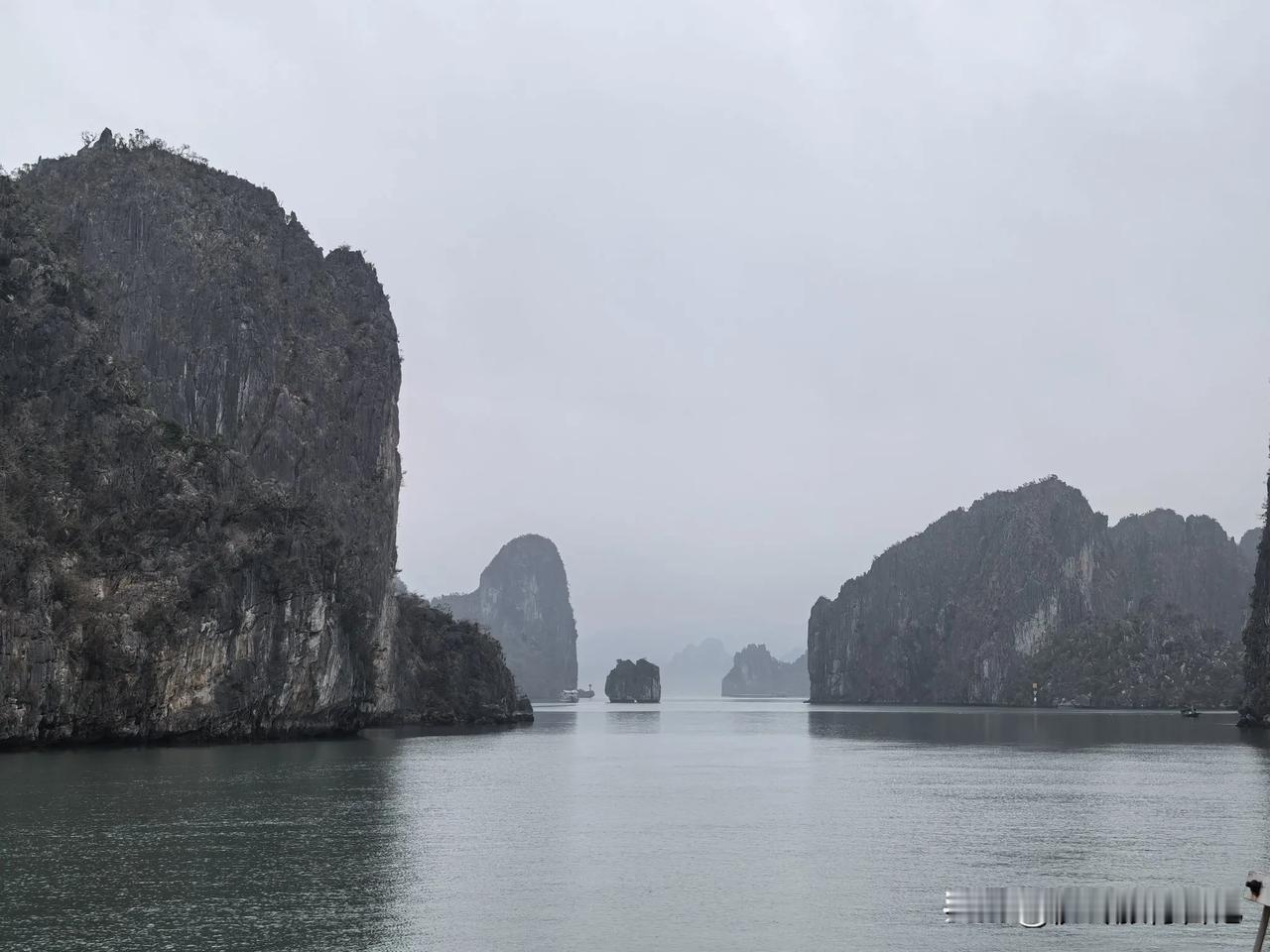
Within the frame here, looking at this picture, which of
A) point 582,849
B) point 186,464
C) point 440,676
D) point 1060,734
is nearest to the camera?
point 582,849

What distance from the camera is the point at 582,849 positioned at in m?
44.1

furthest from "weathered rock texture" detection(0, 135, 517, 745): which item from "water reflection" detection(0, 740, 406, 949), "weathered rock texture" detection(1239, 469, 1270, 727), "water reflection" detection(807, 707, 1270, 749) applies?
"weathered rock texture" detection(1239, 469, 1270, 727)

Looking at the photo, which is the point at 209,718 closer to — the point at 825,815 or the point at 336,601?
the point at 336,601

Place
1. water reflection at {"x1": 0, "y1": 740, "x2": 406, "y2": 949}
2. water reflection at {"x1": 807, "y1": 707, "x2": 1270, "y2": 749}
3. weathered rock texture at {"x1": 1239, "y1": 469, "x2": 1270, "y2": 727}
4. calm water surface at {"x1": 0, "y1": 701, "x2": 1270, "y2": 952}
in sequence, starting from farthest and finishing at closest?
weathered rock texture at {"x1": 1239, "y1": 469, "x2": 1270, "y2": 727}, water reflection at {"x1": 807, "y1": 707, "x2": 1270, "y2": 749}, calm water surface at {"x1": 0, "y1": 701, "x2": 1270, "y2": 952}, water reflection at {"x1": 0, "y1": 740, "x2": 406, "y2": 949}

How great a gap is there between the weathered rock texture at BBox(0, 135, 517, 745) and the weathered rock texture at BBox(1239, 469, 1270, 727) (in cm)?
11546

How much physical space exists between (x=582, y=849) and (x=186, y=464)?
274 feet

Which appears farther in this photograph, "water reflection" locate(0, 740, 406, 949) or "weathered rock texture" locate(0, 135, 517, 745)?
"weathered rock texture" locate(0, 135, 517, 745)

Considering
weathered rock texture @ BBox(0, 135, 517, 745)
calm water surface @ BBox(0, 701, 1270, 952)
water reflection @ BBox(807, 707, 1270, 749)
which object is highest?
weathered rock texture @ BBox(0, 135, 517, 745)

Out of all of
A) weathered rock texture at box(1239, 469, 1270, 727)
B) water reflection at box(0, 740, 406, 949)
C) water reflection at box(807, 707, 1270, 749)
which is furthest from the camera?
weathered rock texture at box(1239, 469, 1270, 727)

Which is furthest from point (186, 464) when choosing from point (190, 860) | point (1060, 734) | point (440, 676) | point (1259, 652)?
point (1259, 652)

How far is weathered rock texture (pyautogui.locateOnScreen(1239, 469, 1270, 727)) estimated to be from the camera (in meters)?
160

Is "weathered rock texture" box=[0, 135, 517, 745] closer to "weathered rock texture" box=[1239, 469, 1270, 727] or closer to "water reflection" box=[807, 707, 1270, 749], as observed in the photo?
"water reflection" box=[807, 707, 1270, 749]

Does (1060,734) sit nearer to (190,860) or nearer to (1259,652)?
(1259,652)

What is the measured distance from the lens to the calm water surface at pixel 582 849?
96.2 feet
